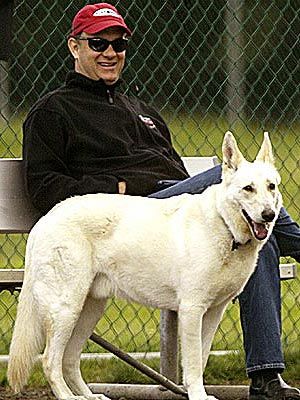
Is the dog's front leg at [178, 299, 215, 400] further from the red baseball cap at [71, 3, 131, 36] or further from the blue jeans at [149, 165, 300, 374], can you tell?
the red baseball cap at [71, 3, 131, 36]

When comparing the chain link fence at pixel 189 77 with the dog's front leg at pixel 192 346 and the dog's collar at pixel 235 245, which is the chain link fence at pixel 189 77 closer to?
the dog's front leg at pixel 192 346

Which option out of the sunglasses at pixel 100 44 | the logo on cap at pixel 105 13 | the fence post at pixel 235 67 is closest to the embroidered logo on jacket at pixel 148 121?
the sunglasses at pixel 100 44

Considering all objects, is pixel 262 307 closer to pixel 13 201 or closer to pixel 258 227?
pixel 258 227

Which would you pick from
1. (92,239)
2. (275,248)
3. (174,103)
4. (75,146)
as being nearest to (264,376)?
(275,248)

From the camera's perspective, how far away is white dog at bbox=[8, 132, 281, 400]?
4.82 metres

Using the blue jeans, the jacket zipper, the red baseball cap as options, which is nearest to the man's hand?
the blue jeans

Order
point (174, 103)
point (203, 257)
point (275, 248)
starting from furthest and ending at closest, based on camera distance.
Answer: point (174, 103)
point (275, 248)
point (203, 257)

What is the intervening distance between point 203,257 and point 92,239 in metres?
0.42

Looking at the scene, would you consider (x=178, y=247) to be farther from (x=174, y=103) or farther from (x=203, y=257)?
(x=174, y=103)

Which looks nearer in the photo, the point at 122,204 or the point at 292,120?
the point at 122,204

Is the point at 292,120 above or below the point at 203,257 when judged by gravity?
below

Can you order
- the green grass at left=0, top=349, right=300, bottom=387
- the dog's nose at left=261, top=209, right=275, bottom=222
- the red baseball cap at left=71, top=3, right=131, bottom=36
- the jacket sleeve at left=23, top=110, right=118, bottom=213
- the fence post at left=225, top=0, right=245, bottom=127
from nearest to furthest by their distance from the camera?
the dog's nose at left=261, top=209, right=275, bottom=222 < the jacket sleeve at left=23, top=110, right=118, bottom=213 < the red baseball cap at left=71, top=3, right=131, bottom=36 < the green grass at left=0, top=349, right=300, bottom=387 < the fence post at left=225, top=0, right=245, bottom=127

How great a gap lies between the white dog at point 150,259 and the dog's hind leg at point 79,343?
0.13 feet

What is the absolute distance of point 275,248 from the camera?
17.0ft
